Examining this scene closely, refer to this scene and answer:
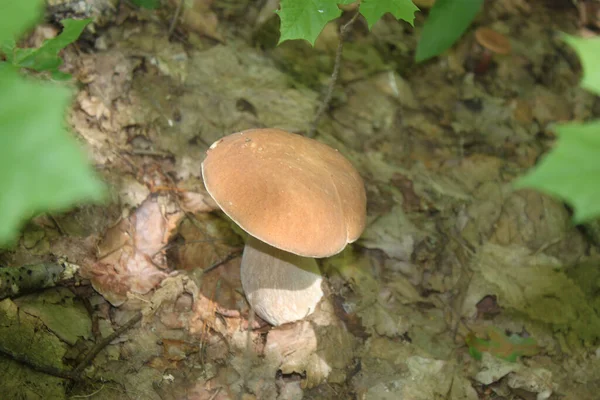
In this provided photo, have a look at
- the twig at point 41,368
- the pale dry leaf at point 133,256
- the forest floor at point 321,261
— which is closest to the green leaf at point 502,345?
the forest floor at point 321,261

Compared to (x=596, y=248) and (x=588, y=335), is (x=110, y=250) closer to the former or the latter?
(x=588, y=335)

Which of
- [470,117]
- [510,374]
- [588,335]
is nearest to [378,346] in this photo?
[510,374]

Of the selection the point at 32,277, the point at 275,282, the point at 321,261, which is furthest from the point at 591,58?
the point at 32,277

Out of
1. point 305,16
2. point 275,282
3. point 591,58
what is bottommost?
point 275,282

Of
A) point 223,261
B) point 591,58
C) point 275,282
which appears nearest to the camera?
point 591,58

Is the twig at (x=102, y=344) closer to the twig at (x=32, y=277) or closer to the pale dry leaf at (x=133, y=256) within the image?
the pale dry leaf at (x=133, y=256)

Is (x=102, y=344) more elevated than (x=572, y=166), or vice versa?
(x=572, y=166)

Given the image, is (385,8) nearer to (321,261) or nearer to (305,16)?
(305,16)
